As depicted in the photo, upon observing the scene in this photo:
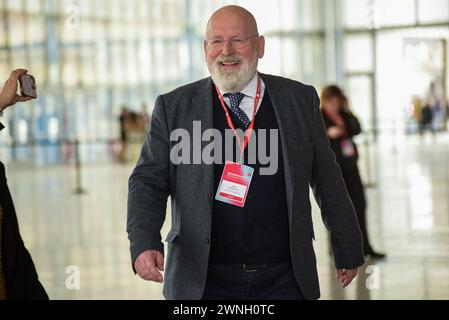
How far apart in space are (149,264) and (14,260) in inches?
18.5

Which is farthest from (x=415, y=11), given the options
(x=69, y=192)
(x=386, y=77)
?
(x=69, y=192)

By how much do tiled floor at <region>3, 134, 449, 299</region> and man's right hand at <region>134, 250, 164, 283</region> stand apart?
13.6ft

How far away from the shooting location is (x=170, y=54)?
142 ft

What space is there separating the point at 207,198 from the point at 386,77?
37.4m

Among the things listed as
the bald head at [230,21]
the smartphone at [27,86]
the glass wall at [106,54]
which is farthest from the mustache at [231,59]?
the glass wall at [106,54]

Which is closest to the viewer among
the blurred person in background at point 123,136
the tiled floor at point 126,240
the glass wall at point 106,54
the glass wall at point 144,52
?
the tiled floor at point 126,240

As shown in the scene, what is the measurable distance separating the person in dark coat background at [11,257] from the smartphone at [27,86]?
91mm

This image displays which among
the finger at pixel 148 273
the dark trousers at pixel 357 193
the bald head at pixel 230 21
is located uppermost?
the bald head at pixel 230 21

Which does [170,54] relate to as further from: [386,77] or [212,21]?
[212,21]

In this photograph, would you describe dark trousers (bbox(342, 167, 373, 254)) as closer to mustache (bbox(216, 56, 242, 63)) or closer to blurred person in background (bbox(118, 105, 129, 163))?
mustache (bbox(216, 56, 242, 63))

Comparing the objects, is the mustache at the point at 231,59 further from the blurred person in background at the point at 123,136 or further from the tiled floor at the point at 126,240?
the blurred person in background at the point at 123,136

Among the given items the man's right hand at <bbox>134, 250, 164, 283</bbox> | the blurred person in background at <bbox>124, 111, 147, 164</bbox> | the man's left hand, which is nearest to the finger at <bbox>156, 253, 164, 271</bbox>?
the man's right hand at <bbox>134, 250, 164, 283</bbox>

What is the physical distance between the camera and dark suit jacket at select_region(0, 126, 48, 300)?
10.4 ft

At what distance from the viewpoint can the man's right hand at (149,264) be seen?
3.28m
